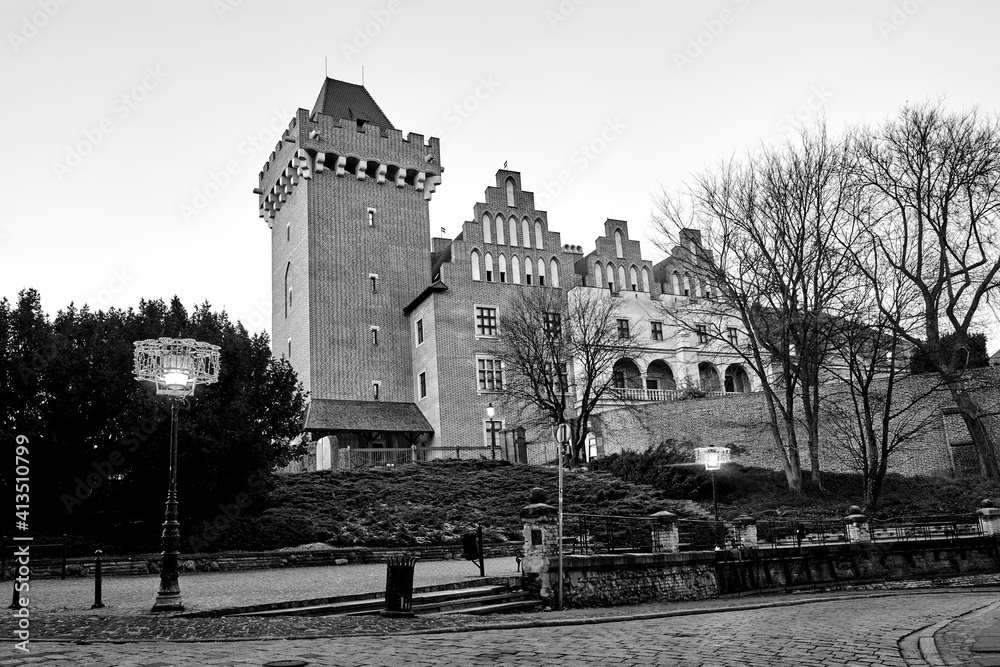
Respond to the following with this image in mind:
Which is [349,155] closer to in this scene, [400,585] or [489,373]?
[489,373]

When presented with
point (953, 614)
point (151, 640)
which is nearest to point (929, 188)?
point (953, 614)

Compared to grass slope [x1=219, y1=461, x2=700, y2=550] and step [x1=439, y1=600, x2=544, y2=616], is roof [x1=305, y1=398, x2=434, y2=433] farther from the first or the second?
step [x1=439, y1=600, x2=544, y2=616]

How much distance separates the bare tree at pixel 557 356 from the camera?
3978 centimetres

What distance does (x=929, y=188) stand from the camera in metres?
29.8

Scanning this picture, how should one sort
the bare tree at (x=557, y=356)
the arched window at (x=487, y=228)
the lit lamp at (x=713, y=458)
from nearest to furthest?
1. the lit lamp at (x=713, y=458)
2. the bare tree at (x=557, y=356)
3. the arched window at (x=487, y=228)

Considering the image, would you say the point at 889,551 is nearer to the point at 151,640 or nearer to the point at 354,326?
the point at 151,640

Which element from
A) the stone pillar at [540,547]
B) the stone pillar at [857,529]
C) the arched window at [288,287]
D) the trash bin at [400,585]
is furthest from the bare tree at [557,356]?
the trash bin at [400,585]

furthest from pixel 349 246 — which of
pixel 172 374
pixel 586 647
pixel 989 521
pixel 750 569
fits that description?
pixel 586 647

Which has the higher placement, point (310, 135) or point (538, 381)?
point (310, 135)

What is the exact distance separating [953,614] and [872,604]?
267 centimetres

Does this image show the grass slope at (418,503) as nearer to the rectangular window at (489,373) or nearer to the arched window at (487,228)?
the rectangular window at (489,373)

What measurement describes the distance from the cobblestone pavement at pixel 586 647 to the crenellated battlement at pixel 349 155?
1533 inches

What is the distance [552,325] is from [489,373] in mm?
5151

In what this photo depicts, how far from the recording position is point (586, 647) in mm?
9062
